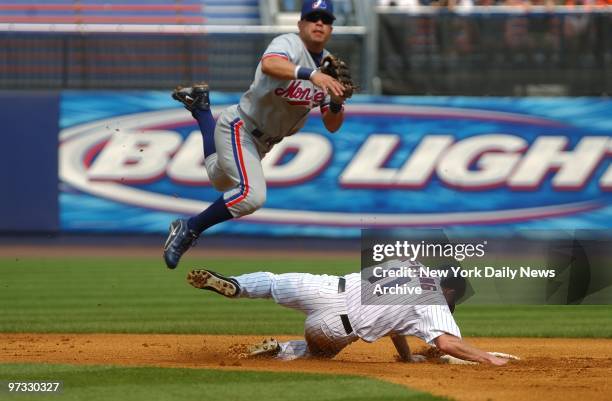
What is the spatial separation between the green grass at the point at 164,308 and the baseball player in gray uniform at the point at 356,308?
234cm

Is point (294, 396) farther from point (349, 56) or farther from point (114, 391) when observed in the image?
point (349, 56)

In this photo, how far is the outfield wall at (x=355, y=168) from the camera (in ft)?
60.2

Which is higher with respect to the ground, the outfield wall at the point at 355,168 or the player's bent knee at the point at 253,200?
the player's bent knee at the point at 253,200

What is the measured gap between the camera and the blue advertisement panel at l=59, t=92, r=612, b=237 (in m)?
18.3

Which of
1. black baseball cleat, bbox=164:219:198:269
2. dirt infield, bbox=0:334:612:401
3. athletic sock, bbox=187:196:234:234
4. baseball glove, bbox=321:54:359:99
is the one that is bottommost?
dirt infield, bbox=0:334:612:401

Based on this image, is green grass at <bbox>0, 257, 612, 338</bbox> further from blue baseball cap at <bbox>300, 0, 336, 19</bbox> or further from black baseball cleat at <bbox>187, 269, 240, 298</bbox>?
blue baseball cap at <bbox>300, 0, 336, 19</bbox>

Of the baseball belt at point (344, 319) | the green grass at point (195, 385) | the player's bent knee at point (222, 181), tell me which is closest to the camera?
the green grass at point (195, 385)

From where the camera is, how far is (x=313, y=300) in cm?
708

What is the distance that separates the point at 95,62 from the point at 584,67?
8.11 meters

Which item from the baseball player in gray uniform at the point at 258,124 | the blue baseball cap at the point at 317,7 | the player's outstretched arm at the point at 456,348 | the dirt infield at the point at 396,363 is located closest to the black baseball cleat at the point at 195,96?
the baseball player in gray uniform at the point at 258,124

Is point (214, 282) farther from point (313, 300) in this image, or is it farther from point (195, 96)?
point (195, 96)

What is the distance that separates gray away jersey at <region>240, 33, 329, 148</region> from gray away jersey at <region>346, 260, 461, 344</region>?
1.28m

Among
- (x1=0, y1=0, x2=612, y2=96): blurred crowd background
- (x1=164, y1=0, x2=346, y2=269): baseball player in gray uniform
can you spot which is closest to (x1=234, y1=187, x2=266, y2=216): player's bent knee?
(x1=164, y1=0, x2=346, y2=269): baseball player in gray uniform

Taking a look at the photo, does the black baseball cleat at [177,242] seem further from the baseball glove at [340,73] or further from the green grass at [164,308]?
the green grass at [164,308]
